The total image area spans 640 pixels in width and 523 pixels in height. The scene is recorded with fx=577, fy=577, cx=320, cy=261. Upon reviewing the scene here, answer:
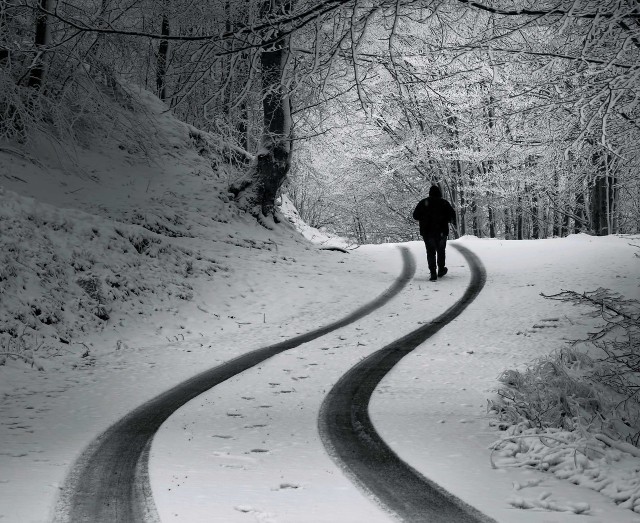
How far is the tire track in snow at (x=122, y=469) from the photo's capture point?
3.42 meters

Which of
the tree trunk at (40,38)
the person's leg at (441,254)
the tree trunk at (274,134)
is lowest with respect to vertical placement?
the person's leg at (441,254)

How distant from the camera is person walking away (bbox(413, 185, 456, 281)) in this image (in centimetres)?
1412

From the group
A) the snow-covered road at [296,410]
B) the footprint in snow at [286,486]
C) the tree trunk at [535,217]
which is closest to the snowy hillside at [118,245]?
the snow-covered road at [296,410]

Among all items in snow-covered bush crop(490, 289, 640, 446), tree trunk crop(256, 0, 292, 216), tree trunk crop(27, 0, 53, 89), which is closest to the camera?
snow-covered bush crop(490, 289, 640, 446)

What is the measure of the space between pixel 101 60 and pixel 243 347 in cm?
936

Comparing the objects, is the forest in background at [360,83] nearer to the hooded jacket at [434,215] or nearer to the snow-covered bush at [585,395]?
the snow-covered bush at [585,395]

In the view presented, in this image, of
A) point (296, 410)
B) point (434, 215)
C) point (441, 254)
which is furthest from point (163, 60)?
point (296, 410)

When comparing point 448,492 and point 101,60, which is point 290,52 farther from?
point 101,60

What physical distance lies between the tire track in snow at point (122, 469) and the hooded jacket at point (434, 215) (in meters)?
8.15

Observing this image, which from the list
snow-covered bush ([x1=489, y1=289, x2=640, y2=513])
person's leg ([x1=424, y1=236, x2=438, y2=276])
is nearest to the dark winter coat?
person's leg ([x1=424, y1=236, x2=438, y2=276])

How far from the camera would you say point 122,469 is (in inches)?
164

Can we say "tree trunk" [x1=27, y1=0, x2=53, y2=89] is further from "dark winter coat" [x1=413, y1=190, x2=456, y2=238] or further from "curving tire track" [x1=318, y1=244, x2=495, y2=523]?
"curving tire track" [x1=318, y1=244, x2=495, y2=523]

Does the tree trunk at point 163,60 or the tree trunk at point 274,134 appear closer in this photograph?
the tree trunk at point 274,134

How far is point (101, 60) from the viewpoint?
1436 cm
